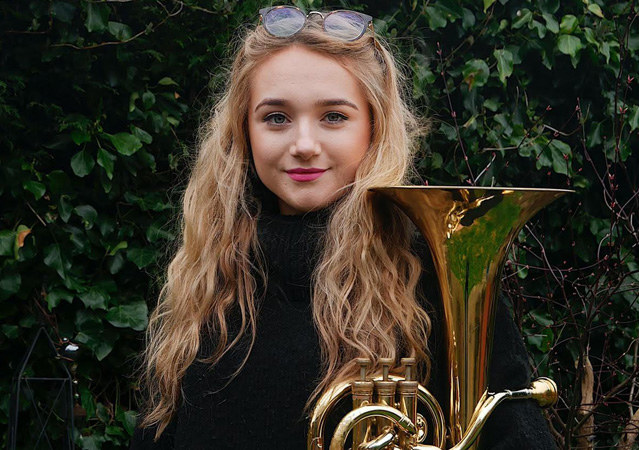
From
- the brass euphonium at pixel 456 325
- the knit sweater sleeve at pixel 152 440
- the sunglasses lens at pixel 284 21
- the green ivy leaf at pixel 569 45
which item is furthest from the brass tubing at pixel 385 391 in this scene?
the green ivy leaf at pixel 569 45

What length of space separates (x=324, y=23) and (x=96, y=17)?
1044 millimetres

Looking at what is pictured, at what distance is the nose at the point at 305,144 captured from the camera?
1.78m

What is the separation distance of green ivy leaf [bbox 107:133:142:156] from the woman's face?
961mm

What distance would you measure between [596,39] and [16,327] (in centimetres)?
227

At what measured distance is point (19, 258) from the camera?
2.57 meters

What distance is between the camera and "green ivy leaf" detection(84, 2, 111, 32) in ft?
8.50

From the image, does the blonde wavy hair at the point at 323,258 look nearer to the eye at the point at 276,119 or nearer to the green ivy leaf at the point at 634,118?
the eye at the point at 276,119

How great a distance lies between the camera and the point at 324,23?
1883 millimetres

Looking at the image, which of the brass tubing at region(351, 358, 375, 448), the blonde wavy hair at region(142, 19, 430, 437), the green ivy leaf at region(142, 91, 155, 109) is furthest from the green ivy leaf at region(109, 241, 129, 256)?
the brass tubing at region(351, 358, 375, 448)

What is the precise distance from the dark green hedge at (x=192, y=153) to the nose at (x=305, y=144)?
883 millimetres

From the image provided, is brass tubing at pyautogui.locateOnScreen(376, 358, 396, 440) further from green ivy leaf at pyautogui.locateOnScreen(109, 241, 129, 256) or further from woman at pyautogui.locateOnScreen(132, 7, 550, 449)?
green ivy leaf at pyautogui.locateOnScreen(109, 241, 129, 256)

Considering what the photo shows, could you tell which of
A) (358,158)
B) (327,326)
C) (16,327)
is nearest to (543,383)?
(327,326)

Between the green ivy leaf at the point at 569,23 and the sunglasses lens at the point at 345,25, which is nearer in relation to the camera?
the sunglasses lens at the point at 345,25

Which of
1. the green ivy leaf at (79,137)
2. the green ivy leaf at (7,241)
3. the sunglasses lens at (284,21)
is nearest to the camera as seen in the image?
the sunglasses lens at (284,21)
